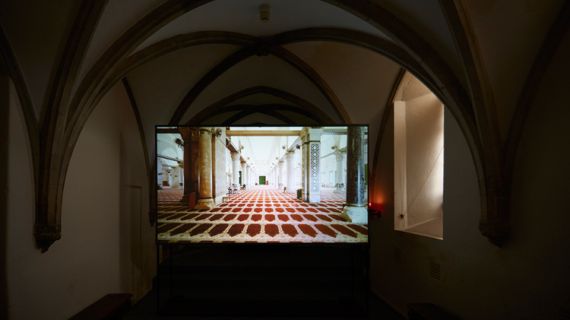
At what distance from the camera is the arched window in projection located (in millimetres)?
3314

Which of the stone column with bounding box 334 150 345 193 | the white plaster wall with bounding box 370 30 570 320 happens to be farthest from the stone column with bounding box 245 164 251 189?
the white plaster wall with bounding box 370 30 570 320

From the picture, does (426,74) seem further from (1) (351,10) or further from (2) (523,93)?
(1) (351,10)

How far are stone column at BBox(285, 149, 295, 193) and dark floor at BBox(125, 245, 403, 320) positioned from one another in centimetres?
122

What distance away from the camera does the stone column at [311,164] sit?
10.4ft

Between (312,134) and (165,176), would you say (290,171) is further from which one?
(165,176)

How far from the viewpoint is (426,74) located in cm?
240

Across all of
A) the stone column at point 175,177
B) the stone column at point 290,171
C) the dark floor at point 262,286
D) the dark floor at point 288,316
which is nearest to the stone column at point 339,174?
the stone column at point 290,171

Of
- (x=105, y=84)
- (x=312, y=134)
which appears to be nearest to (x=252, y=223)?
(x=312, y=134)

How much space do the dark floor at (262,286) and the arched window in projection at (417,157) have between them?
3.03 ft

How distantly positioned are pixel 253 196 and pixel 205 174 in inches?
28.7

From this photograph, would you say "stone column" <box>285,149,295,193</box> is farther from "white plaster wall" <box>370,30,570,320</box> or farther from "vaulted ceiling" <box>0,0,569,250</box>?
"white plaster wall" <box>370,30,570,320</box>

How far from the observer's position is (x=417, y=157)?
3428mm

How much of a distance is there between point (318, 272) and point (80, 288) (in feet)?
10.7

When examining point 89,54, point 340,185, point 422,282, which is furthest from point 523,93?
point 89,54
